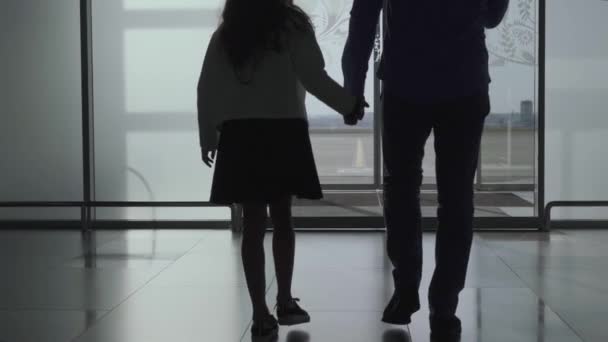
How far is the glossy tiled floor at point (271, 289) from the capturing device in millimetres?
3240

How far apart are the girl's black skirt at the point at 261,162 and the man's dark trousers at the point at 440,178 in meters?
0.34

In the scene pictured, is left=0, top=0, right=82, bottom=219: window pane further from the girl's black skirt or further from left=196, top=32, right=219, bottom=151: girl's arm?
the girl's black skirt

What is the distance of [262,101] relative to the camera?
2963 millimetres

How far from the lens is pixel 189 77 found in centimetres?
652

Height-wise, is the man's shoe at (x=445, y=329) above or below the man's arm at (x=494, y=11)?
below

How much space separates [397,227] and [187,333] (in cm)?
88

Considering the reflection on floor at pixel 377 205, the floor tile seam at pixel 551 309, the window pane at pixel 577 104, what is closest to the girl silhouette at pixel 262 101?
the floor tile seam at pixel 551 309

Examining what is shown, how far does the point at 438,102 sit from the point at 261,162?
2.13 ft

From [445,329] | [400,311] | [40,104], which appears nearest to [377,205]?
[40,104]

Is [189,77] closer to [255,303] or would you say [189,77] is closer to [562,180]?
[562,180]

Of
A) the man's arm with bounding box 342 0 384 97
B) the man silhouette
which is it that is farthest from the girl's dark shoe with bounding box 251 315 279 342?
the man's arm with bounding box 342 0 384 97

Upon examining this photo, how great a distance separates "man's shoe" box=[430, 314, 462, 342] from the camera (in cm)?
305

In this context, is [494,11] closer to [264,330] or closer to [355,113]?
[355,113]

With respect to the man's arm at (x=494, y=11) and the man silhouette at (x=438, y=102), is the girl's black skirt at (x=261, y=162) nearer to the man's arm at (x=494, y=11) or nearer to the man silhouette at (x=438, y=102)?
the man silhouette at (x=438, y=102)
